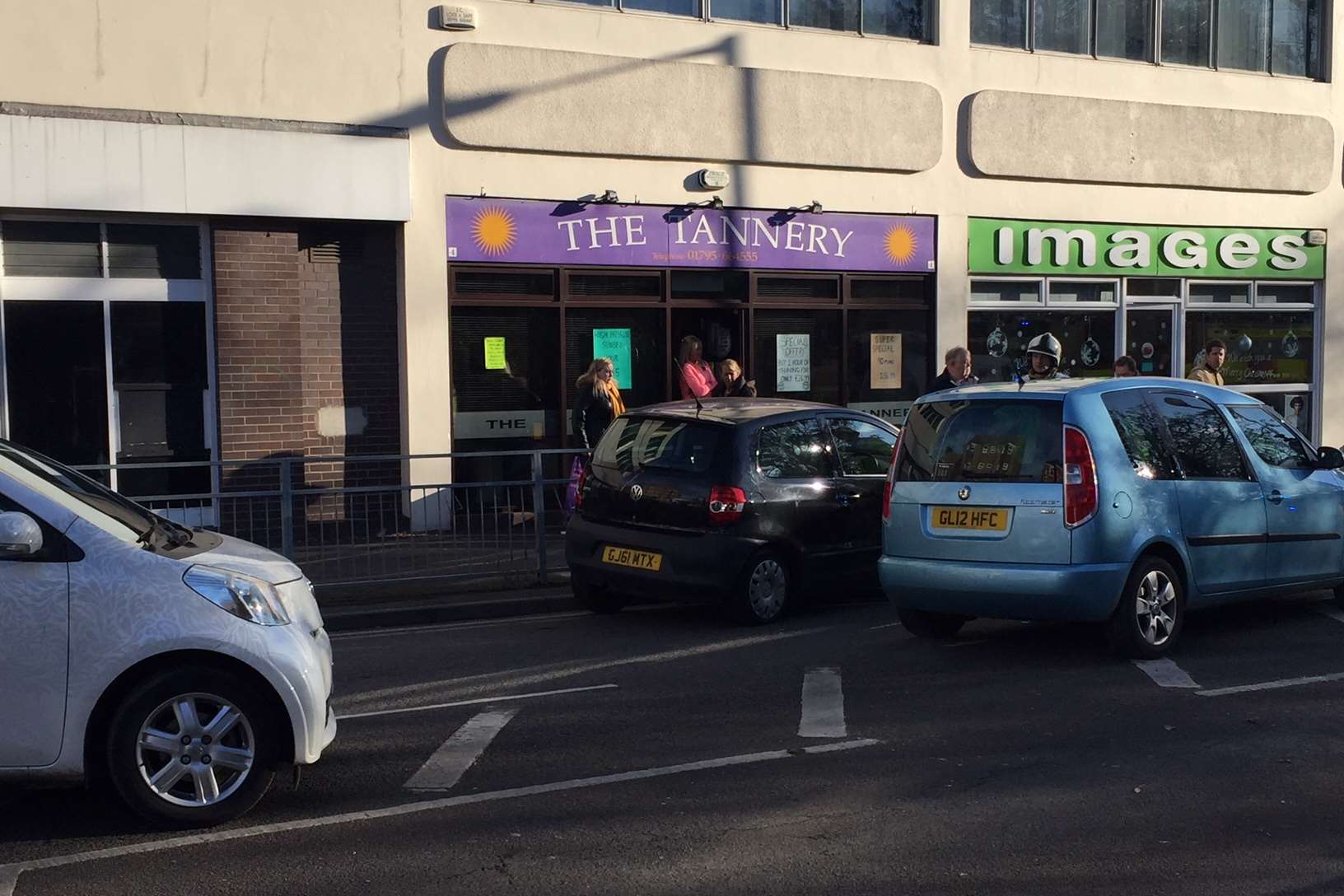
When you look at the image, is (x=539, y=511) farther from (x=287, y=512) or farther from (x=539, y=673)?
(x=539, y=673)

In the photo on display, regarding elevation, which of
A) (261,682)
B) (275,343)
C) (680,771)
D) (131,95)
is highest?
(131,95)

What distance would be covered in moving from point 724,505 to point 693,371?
4767mm

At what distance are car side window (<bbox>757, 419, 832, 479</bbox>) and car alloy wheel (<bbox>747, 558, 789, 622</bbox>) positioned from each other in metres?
0.61

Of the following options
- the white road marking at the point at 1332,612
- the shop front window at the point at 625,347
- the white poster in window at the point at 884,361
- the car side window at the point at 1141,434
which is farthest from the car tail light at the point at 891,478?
the white poster in window at the point at 884,361

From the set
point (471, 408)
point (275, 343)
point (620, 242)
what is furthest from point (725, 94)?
point (275, 343)

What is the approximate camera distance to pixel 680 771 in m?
6.16

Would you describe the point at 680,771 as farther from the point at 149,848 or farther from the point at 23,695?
the point at 23,695

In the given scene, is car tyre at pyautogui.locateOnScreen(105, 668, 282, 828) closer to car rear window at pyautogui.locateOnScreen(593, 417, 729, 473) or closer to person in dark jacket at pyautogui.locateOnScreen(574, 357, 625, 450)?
car rear window at pyautogui.locateOnScreen(593, 417, 729, 473)

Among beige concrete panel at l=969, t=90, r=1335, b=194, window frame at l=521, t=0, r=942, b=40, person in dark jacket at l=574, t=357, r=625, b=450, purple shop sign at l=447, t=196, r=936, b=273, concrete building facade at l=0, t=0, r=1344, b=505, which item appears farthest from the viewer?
beige concrete panel at l=969, t=90, r=1335, b=194

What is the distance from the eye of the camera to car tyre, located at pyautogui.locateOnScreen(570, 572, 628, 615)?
10.6m

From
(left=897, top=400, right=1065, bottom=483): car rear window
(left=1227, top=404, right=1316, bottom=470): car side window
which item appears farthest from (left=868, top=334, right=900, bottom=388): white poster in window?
(left=897, top=400, right=1065, bottom=483): car rear window

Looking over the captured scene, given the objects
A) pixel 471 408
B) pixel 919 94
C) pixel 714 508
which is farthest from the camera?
pixel 919 94

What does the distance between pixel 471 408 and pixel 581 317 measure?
4.88 ft

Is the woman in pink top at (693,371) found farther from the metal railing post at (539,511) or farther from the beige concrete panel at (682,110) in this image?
the metal railing post at (539,511)
